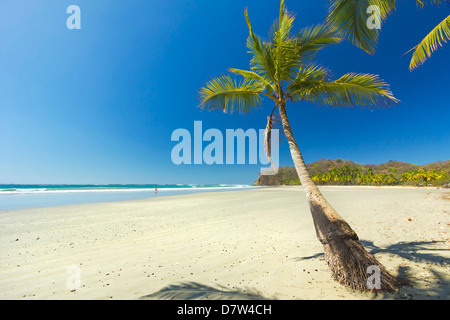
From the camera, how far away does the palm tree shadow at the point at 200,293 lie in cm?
307

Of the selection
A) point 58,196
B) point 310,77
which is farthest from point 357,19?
point 58,196

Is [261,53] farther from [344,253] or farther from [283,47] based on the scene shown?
[344,253]

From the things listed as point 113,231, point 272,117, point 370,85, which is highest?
point 370,85

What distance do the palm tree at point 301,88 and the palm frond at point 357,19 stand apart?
287 millimetres

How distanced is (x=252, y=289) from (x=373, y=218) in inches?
338

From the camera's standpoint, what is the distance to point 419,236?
5.94 m

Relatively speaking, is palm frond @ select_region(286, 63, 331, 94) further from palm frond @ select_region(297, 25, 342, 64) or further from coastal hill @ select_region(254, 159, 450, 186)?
coastal hill @ select_region(254, 159, 450, 186)

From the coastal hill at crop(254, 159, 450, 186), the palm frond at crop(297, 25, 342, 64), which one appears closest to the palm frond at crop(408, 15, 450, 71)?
the palm frond at crop(297, 25, 342, 64)

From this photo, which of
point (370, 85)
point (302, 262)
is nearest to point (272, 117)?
point (370, 85)

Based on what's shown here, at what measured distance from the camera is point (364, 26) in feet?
13.8

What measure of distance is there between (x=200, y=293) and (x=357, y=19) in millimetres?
6413

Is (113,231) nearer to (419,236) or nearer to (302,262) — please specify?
(302,262)
